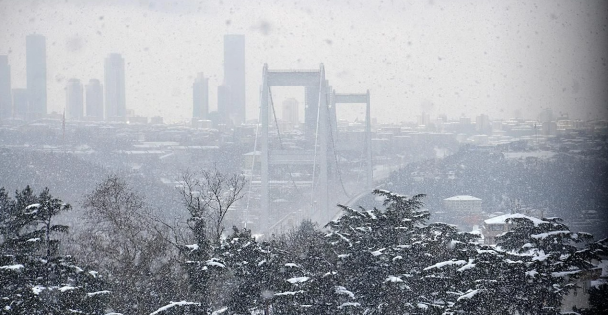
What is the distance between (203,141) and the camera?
75250mm

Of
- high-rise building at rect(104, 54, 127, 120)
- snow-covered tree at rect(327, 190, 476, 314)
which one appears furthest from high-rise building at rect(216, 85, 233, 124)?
snow-covered tree at rect(327, 190, 476, 314)

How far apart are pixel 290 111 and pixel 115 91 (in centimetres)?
1909

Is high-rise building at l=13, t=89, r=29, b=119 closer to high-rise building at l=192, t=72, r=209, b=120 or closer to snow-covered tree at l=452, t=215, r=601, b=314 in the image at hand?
high-rise building at l=192, t=72, r=209, b=120

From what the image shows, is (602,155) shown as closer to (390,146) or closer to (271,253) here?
(271,253)

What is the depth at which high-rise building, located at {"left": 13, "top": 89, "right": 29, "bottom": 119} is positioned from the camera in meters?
82.1

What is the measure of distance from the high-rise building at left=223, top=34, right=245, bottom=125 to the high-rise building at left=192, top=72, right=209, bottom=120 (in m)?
2.04

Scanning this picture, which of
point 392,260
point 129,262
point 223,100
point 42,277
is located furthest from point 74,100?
point 392,260

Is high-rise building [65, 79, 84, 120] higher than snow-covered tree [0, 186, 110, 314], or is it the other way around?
high-rise building [65, 79, 84, 120]

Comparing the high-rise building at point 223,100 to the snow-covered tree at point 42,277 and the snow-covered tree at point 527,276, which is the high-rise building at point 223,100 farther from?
the snow-covered tree at point 527,276

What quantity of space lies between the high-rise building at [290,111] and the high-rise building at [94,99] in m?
18.9

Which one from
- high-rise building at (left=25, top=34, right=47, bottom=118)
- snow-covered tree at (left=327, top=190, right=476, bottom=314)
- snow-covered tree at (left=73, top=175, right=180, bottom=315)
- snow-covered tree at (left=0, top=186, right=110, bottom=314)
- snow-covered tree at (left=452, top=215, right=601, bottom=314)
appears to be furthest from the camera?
high-rise building at (left=25, top=34, right=47, bottom=118)

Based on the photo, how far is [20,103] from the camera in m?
84.2

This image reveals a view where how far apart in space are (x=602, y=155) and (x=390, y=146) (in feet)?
143

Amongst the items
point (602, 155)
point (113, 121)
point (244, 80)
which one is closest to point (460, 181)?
point (602, 155)
